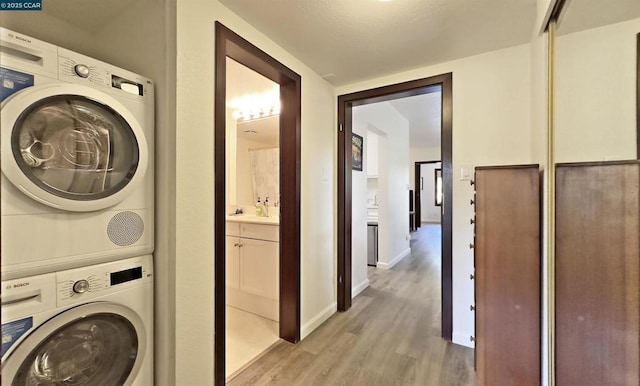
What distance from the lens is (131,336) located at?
1209mm

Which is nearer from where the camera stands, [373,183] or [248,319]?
[248,319]

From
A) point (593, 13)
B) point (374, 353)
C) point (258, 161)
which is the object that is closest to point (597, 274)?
point (593, 13)

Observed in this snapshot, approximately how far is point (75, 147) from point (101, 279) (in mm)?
571

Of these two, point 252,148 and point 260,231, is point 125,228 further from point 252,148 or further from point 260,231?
point 252,148

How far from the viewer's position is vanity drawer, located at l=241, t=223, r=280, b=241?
2.37 meters

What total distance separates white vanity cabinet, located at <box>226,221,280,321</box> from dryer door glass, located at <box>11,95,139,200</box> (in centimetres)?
137

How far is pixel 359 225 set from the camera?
10.9 feet

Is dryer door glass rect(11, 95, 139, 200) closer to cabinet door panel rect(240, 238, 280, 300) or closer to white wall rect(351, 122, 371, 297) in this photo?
cabinet door panel rect(240, 238, 280, 300)

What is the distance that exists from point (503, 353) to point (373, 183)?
3.76 metres

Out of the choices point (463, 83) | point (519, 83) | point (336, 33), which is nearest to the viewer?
point (336, 33)

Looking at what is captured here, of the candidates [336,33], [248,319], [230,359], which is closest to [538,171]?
[336,33]

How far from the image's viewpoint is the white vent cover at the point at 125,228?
3.81 ft

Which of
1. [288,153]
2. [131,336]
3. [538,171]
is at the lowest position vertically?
[131,336]

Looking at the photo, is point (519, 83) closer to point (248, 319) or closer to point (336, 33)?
point (336, 33)
